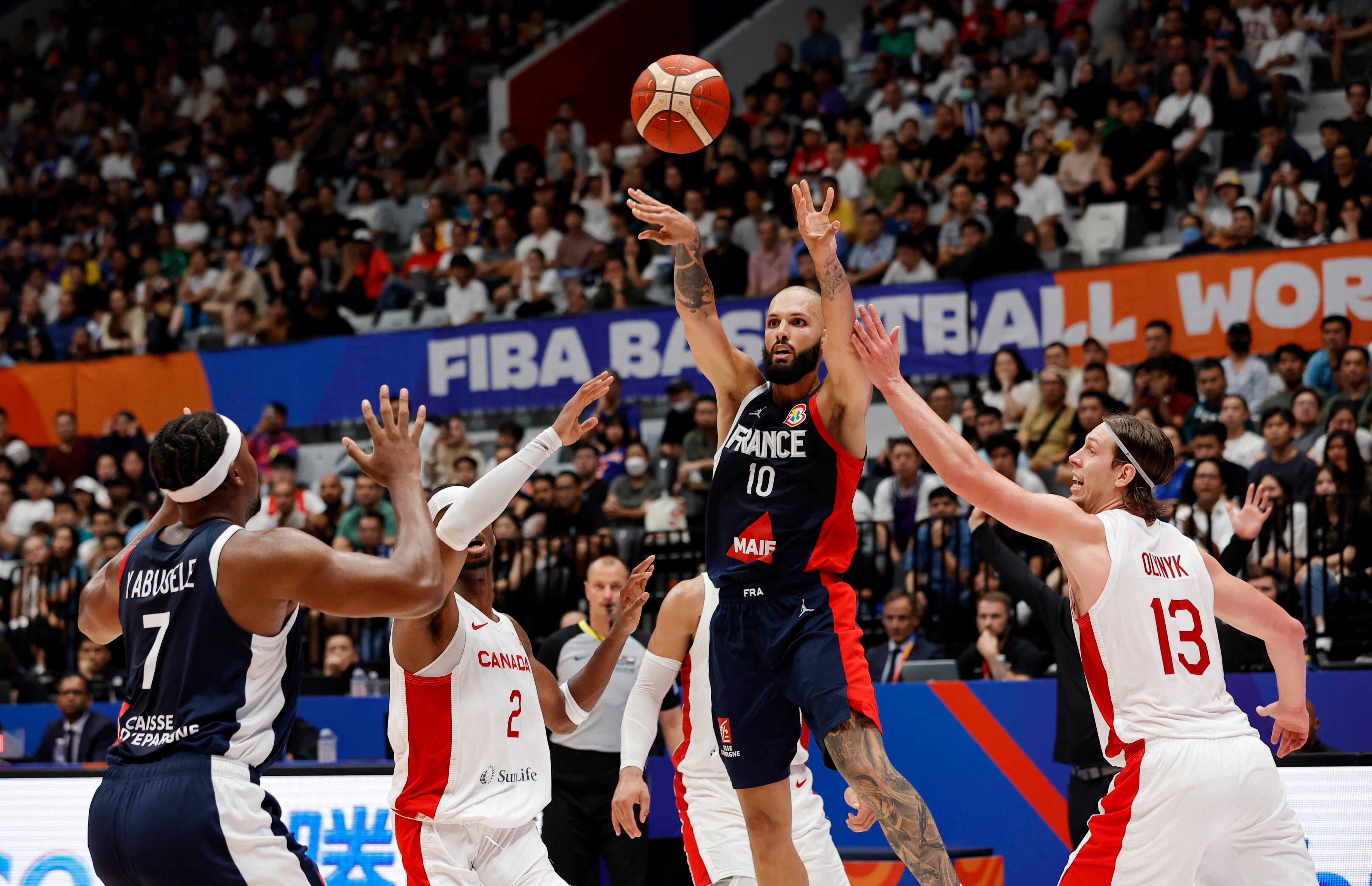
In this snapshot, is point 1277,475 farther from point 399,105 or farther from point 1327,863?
point 399,105

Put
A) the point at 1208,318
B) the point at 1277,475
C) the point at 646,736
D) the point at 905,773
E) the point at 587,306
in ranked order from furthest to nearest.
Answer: the point at 587,306 → the point at 1208,318 → the point at 1277,475 → the point at 905,773 → the point at 646,736

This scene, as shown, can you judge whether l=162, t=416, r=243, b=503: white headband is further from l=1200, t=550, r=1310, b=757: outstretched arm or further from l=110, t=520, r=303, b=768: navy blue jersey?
l=1200, t=550, r=1310, b=757: outstretched arm

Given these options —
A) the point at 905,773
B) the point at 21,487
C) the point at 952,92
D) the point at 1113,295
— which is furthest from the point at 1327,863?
the point at 21,487

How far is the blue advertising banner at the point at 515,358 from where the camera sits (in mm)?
13227

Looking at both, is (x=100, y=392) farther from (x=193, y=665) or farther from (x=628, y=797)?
(x=193, y=665)

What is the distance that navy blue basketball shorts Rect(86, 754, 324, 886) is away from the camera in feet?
13.3

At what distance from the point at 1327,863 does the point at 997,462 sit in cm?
430

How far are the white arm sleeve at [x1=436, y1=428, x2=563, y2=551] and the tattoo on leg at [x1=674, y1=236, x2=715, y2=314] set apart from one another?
127cm

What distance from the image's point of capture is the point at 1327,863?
7.02 m

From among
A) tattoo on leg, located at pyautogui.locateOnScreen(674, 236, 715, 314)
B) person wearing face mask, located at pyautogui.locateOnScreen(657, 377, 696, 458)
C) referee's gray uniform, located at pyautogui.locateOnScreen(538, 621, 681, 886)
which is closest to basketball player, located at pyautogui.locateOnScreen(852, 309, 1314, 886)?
tattoo on leg, located at pyautogui.locateOnScreen(674, 236, 715, 314)

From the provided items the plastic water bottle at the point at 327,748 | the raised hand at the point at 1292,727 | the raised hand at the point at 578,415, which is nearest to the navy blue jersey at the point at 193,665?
the raised hand at the point at 578,415

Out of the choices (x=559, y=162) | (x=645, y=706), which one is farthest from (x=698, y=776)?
(x=559, y=162)

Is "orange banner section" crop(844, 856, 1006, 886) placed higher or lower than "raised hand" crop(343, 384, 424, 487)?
lower

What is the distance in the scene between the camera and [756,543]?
5688 millimetres
